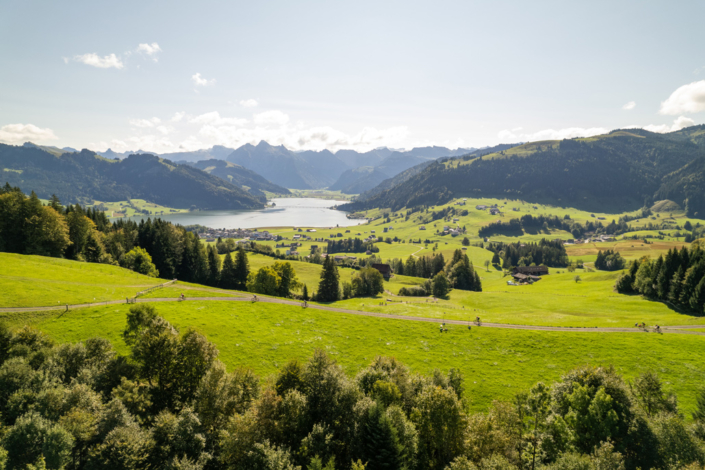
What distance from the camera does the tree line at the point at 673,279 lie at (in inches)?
2638

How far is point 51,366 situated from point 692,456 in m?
66.2

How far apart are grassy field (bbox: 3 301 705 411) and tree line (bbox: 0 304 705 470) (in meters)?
7.73

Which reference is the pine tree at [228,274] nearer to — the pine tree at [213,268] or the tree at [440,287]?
the pine tree at [213,268]

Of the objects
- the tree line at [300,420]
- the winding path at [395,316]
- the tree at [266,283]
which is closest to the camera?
the tree line at [300,420]

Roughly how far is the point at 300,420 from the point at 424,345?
29.4 metres

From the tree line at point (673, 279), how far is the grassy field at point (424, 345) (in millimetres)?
24871

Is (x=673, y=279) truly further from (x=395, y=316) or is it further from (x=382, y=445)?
(x=382, y=445)

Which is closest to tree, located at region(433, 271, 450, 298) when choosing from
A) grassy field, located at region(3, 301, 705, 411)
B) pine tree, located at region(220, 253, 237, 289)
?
grassy field, located at region(3, 301, 705, 411)

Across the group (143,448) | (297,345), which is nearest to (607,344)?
(297,345)

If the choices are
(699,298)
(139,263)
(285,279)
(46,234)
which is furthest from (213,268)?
(699,298)

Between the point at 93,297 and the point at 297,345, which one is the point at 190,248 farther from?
the point at 297,345

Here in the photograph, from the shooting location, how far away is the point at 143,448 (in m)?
29.8

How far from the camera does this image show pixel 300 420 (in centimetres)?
3139

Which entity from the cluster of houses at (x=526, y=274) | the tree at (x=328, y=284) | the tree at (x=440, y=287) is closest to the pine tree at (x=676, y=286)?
the tree at (x=440, y=287)
